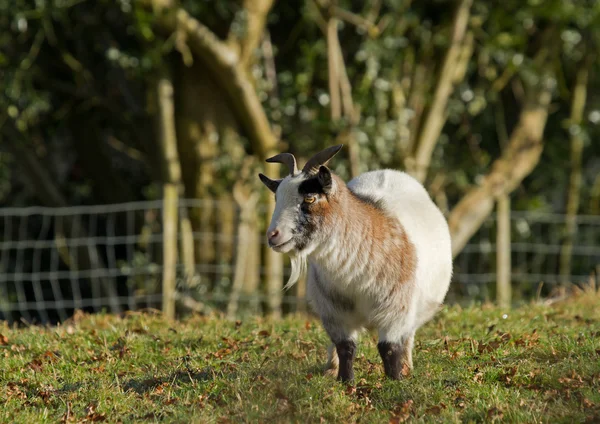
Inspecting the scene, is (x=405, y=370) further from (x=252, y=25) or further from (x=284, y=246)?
(x=252, y=25)

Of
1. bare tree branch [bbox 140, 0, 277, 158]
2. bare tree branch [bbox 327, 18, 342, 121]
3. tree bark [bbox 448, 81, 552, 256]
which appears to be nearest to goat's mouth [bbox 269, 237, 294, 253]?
bare tree branch [bbox 140, 0, 277, 158]

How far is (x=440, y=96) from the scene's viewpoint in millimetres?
11586

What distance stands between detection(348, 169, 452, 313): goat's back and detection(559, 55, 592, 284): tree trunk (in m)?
6.76

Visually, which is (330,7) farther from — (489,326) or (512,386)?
(512,386)

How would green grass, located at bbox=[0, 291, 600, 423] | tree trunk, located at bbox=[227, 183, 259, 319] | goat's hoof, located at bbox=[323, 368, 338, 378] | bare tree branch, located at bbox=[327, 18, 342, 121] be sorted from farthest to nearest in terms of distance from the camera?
bare tree branch, located at bbox=[327, 18, 342, 121] < tree trunk, located at bbox=[227, 183, 259, 319] < goat's hoof, located at bbox=[323, 368, 338, 378] < green grass, located at bbox=[0, 291, 600, 423]

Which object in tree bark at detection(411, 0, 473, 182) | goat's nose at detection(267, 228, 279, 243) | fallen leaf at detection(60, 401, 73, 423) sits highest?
tree bark at detection(411, 0, 473, 182)

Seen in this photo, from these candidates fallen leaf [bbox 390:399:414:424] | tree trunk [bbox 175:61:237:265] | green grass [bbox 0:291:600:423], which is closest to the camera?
fallen leaf [bbox 390:399:414:424]

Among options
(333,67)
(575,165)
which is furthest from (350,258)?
(575,165)

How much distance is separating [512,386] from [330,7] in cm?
647

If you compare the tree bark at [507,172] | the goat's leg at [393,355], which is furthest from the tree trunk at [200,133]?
the goat's leg at [393,355]

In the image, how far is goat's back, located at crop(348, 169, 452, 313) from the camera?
19.2ft

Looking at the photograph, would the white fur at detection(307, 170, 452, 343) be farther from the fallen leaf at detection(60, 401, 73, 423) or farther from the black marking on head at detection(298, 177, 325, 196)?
the fallen leaf at detection(60, 401, 73, 423)

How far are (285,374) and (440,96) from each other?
22.1ft

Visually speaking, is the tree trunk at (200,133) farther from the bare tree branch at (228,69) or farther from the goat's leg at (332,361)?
the goat's leg at (332,361)
